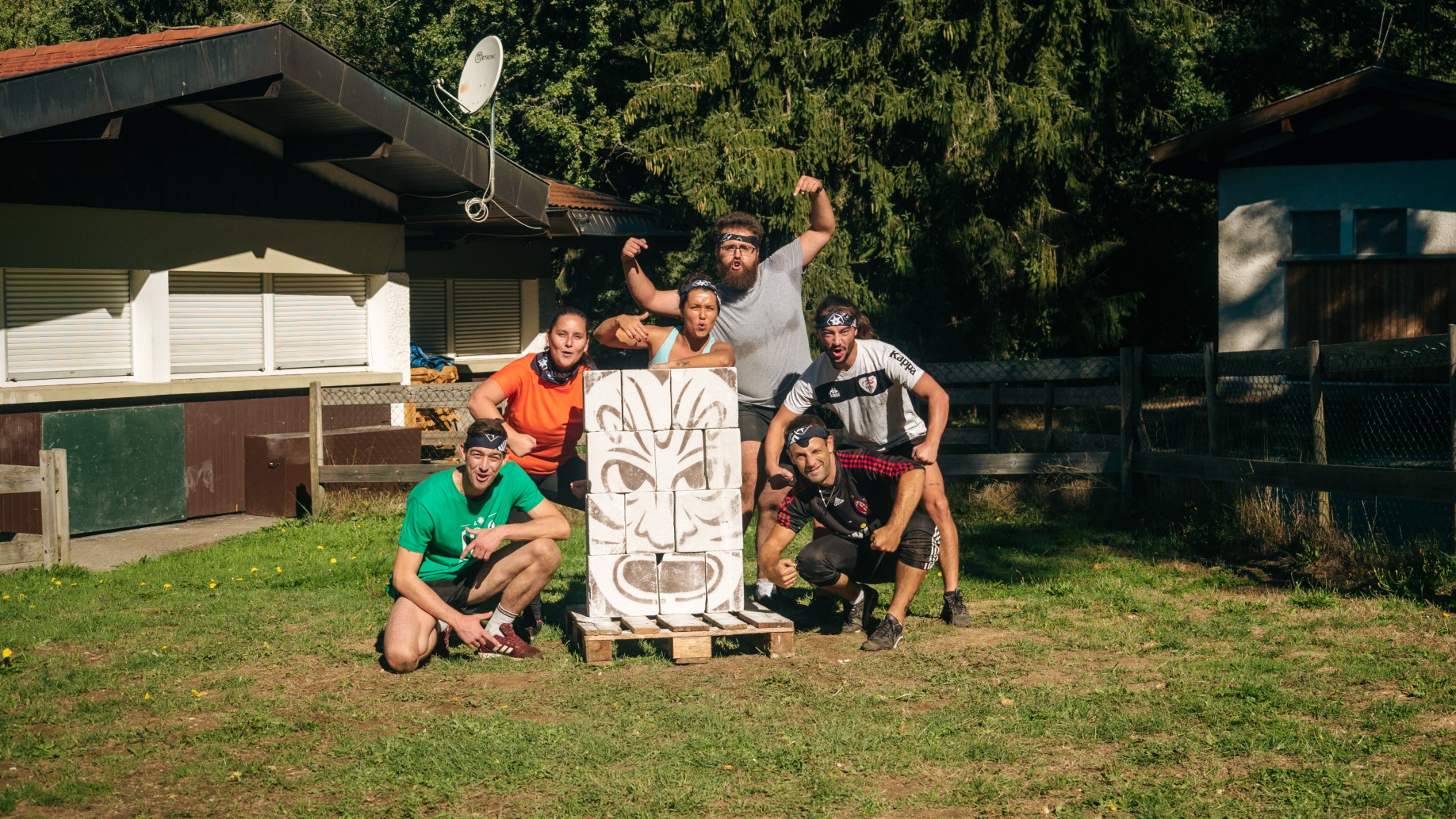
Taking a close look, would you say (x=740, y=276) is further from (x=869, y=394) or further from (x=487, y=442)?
(x=487, y=442)

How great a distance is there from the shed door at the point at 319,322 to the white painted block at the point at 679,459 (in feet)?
23.4

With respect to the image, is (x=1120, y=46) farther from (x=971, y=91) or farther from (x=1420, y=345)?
(x=1420, y=345)

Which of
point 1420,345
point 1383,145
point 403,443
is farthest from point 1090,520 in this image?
point 1383,145

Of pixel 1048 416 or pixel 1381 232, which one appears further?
pixel 1381 232

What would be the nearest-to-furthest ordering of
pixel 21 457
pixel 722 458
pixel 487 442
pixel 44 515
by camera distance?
pixel 487 442, pixel 722 458, pixel 44 515, pixel 21 457

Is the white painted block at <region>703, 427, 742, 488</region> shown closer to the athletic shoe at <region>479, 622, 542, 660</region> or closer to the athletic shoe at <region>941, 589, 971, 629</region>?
the athletic shoe at <region>479, 622, 542, 660</region>

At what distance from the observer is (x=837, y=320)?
23.2 ft

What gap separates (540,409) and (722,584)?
1534 millimetres

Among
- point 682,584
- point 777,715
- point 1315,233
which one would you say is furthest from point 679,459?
point 1315,233

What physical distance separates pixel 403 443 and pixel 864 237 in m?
7.19

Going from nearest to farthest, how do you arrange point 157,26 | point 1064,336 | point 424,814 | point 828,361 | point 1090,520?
point 424,814 → point 828,361 → point 1090,520 → point 1064,336 → point 157,26

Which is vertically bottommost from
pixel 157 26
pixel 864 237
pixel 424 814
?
pixel 424 814

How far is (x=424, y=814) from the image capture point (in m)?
4.44

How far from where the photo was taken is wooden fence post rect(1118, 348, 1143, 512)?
10.7 metres
